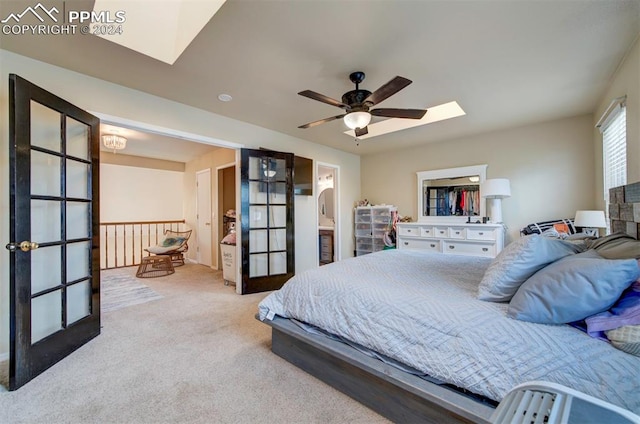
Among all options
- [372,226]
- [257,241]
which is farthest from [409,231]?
[257,241]

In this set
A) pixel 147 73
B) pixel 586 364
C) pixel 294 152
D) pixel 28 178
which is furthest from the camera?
pixel 294 152

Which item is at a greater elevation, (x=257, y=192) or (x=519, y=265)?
(x=257, y=192)

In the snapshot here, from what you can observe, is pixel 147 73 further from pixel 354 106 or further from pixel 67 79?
pixel 354 106

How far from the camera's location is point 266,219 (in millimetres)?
4004

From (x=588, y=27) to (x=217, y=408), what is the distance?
356cm

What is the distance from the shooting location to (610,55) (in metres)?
2.19

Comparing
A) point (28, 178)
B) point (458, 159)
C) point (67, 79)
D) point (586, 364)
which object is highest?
point (67, 79)

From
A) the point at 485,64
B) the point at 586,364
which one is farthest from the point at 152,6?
the point at 586,364

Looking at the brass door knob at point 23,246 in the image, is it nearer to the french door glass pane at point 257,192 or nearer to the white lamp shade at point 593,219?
the french door glass pane at point 257,192

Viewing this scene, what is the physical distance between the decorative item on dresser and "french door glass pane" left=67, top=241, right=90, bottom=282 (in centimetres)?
435

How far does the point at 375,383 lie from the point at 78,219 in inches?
111

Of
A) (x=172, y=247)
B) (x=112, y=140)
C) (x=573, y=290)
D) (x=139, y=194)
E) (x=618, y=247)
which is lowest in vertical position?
(x=172, y=247)

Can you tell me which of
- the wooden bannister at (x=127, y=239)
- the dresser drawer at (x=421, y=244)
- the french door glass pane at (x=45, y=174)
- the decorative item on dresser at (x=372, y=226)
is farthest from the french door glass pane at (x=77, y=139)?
the dresser drawer at (x=421, y=244)

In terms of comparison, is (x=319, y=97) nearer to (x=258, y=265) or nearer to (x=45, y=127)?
(x=45, y=127)
